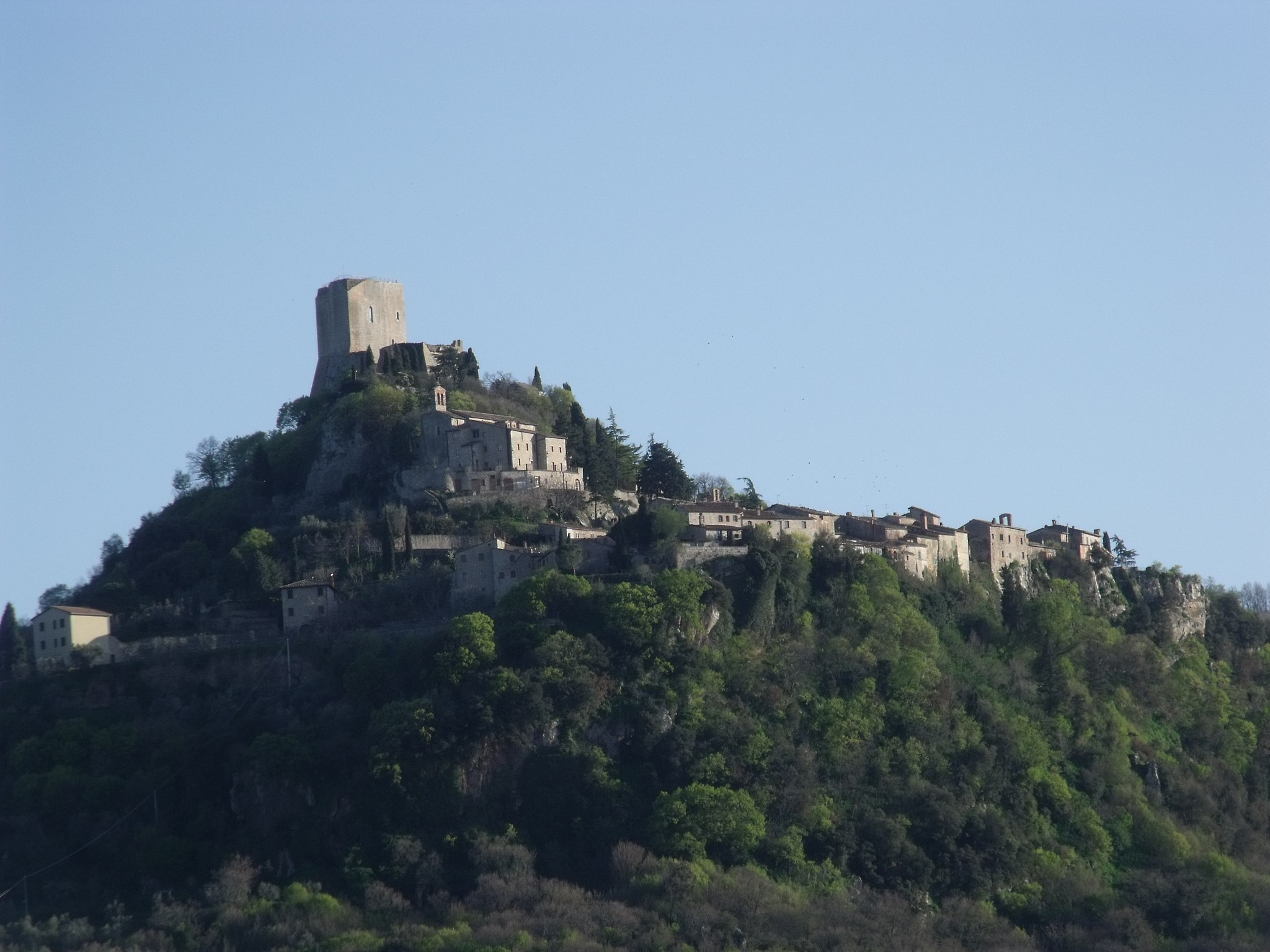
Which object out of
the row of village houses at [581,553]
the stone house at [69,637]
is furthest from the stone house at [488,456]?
the stone house at [69,637]

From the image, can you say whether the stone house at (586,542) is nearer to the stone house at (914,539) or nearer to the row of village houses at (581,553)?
the row of village houses at (581,553)

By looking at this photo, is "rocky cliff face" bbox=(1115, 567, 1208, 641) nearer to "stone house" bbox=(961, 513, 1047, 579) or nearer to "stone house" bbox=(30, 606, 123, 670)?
"stone house" bbox=(961, 513, 1047, 579)

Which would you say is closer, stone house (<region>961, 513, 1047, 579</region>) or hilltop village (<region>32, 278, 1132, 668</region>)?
hilltop village (<region>32, 278, 1132, 668</region>)

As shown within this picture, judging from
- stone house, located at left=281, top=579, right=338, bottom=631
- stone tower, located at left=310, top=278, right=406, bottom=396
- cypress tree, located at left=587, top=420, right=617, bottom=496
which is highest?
stone tower, located at left=310, top=278, right=406, bottom=396

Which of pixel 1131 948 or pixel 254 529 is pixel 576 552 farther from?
pixel 1131 948

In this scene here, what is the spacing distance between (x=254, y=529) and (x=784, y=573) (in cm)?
1923

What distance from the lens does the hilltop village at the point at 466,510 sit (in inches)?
3039

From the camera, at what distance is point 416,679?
7169cm

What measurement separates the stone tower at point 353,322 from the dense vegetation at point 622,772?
52.9 ft

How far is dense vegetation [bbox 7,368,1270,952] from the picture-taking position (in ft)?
216

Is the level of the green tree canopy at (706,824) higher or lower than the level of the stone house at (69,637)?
lower

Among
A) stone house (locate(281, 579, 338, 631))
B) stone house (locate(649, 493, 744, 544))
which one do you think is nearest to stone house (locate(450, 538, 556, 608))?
stone house (locate(281, 579, 338, 631))

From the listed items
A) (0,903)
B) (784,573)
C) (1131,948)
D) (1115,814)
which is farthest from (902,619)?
(0,903)

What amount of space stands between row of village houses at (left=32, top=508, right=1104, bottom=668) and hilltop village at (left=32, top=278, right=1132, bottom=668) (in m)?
0.07
